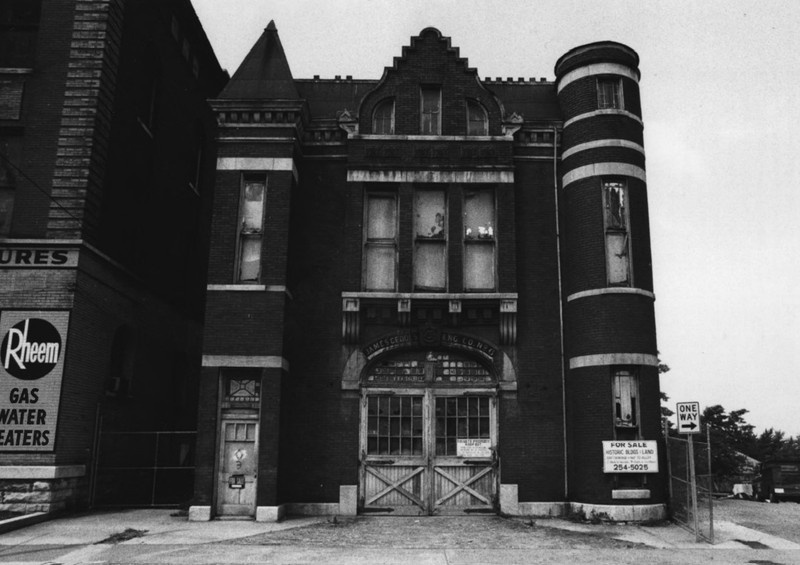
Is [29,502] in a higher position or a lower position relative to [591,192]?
lower

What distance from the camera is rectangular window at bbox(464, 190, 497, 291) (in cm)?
1814

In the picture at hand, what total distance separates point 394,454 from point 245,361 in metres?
4.27

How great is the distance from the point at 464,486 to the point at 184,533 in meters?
6.57

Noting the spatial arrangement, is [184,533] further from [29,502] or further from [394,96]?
[394,96]

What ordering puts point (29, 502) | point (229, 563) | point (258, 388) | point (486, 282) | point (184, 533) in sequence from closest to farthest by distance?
1. point (229, 563)
2. point (184, 533)
3. point (29, 502)
4. point (258, 388)
5. point (486, 282)

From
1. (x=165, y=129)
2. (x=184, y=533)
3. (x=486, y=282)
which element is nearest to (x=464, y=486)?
(x=486, y=282)

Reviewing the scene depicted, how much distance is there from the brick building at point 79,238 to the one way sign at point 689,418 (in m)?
13.4

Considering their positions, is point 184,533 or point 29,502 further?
point 29,502

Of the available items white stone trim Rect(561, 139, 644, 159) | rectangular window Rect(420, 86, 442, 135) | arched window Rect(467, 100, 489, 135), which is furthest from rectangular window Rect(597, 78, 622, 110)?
rectangular window Rect(420, 86, 442, 135)

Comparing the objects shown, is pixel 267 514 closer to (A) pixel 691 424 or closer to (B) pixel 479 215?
(B) pixel 479 215

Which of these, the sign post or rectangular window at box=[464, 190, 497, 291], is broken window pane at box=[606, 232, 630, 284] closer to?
rectangular window at box=[464, 190, 497, 291]

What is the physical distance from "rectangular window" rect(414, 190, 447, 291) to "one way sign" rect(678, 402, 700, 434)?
645 cm

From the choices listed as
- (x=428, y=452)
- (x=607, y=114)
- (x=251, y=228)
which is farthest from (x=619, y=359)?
(x=251, y=228)

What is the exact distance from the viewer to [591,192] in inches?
701
